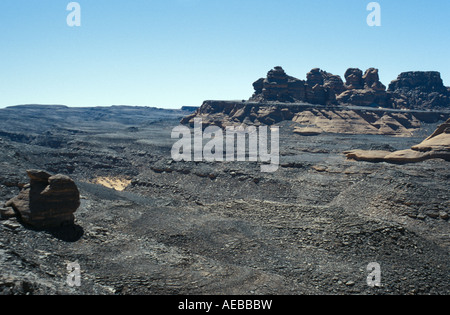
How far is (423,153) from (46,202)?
2669cm

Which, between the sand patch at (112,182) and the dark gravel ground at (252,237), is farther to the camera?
the sand patch at (112,182)

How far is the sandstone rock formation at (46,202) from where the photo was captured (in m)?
14.0

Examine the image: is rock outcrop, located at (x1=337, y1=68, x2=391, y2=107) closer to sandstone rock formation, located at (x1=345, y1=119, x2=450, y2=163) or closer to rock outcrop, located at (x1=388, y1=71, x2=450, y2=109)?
rock outcrop, located at (x1=388, y1=71, x2=450, y2=109)

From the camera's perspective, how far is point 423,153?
94.8 ft

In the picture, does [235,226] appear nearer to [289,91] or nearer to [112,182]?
[112,182]

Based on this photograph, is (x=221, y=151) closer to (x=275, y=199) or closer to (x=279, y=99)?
(x=275, y=199)

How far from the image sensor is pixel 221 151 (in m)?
38.7

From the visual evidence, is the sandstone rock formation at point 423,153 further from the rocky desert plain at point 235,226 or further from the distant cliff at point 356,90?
the distant cliff at point 356,90

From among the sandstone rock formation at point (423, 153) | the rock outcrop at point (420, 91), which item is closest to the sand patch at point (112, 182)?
the sandstone rock formation at point (423, 153)

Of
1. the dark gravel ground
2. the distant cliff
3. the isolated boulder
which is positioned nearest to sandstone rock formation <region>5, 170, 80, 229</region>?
the dark gravel ground

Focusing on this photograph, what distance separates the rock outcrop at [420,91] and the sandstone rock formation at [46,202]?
76.8 metres

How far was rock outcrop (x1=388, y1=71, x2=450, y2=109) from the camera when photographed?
83.3 meters

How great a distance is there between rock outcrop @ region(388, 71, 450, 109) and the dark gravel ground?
6210cm

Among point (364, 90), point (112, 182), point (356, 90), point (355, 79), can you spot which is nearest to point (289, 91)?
point (356, 90)
